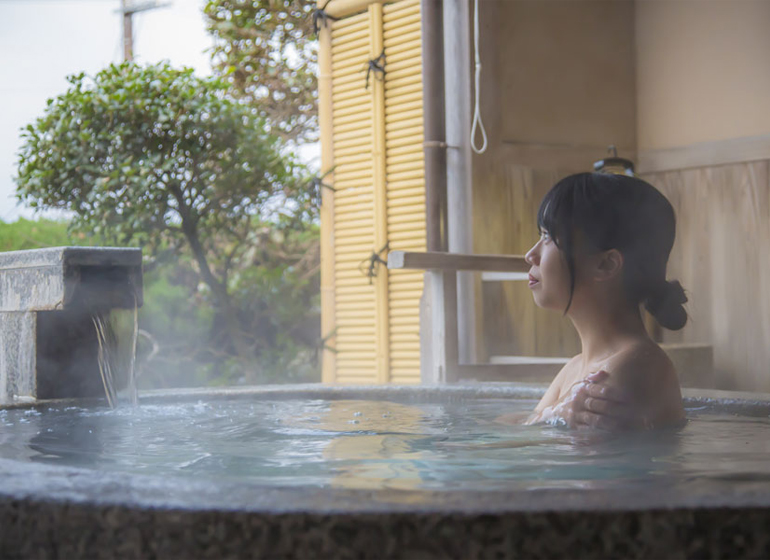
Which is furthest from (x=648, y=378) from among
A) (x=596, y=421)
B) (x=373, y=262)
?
(x=373, y=262)

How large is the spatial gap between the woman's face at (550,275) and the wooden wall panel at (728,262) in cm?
354

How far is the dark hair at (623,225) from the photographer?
223 centimetres

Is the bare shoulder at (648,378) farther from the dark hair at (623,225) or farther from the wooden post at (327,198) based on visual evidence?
the wooden post at (327,198)

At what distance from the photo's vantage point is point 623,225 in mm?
2242

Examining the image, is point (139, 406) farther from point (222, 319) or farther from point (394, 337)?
point (222, 319)

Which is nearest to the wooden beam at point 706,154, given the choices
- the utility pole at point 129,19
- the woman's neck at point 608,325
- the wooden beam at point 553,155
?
the wooden beam at point 553,155

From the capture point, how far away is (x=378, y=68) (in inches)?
251

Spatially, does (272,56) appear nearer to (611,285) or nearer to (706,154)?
(706,154)

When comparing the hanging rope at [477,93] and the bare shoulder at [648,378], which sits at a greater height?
the hanging rope at [477,93]

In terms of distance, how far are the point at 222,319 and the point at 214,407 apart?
548 cm

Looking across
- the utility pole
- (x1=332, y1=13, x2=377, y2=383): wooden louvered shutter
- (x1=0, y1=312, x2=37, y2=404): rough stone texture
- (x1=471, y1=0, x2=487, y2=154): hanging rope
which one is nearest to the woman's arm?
(x1=0, y1=312, x2=37, y2=404): rough stone texture

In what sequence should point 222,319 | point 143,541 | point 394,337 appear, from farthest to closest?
point 222,319 → point 394,337 → point 143,541

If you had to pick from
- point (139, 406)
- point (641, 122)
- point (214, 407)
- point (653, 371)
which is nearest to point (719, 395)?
point (653, 371)

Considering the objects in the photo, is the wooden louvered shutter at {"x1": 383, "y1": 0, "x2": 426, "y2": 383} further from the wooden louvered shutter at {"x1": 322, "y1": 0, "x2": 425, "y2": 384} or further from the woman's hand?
the woman's hand
